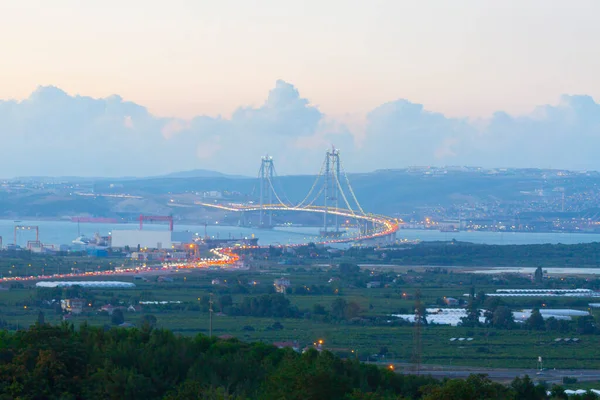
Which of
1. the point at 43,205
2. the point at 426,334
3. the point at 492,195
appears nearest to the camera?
the point at 426,334

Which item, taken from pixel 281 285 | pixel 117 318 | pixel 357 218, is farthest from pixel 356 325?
pixel 357 218

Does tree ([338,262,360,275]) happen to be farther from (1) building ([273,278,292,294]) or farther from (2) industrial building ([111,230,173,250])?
(2) industrial building ([111,230,173,250])

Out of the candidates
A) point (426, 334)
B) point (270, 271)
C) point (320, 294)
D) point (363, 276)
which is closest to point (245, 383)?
point (426, 334)

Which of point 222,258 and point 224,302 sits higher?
point 224,302

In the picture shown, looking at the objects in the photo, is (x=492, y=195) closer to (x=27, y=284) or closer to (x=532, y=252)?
(x=532, y=252)

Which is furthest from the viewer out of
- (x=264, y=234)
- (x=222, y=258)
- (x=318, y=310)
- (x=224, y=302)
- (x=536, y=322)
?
(x=264, y=234)

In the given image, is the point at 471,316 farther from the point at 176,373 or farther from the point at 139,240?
the point at 139,240
